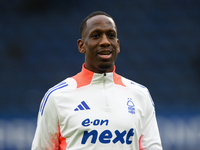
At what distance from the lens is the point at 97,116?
2211 mm

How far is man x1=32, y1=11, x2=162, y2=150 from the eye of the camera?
218cm

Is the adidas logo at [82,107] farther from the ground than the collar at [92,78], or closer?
closer

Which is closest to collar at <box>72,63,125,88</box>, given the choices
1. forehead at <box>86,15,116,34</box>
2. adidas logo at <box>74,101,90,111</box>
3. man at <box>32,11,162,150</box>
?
man at <box>32,11,162,150</box>

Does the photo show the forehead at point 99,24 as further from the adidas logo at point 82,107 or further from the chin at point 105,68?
the adidas logo at point 82,107

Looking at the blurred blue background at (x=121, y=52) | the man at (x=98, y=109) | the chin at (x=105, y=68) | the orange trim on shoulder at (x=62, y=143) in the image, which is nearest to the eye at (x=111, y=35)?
the man at (x=98, y=109)

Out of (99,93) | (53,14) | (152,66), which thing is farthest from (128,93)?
(53,14)

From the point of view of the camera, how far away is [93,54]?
2.33 m

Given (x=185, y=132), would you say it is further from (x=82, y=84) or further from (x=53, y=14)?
(x=82, y=84)

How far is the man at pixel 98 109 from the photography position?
218 centimetres

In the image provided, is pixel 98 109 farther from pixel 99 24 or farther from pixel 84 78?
pixel 99 24

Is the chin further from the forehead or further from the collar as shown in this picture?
the forehead

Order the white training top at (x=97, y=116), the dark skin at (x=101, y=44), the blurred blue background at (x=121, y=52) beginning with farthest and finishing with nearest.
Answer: the blurred blue background at (x=121, y=52) < the dark skin at (x=101, y=44) < the white training top at (x=97, y=116)

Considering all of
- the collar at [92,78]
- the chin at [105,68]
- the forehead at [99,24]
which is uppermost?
the forehead at [99,24]

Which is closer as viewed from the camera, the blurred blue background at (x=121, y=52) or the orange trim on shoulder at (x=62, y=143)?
the orange trim on shoulder at (x=62, y=143)
